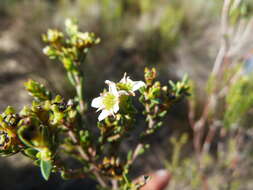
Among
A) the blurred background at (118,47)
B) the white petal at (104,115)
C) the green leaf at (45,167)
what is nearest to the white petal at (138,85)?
the white petal at (104,115)

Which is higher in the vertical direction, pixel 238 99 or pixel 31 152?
pixel 238 99

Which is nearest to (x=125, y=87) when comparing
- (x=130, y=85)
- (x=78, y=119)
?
(x=130, y=85)

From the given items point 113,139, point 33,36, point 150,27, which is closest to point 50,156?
point 113,139

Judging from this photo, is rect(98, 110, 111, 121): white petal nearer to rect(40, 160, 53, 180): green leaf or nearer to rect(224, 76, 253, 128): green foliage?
rect(40, 160, 53, 180): green leaf

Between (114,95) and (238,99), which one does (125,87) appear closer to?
(114,95)

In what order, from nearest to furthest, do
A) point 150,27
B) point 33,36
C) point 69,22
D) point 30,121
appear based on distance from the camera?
1. point 30,121
2. point 69,22
3. point 33,36
4. point 150,27

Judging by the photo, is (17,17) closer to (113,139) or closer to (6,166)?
(6,166)

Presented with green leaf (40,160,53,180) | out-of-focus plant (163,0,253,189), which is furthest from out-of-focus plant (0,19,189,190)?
out-of-focus plant (163,0,253,189)
